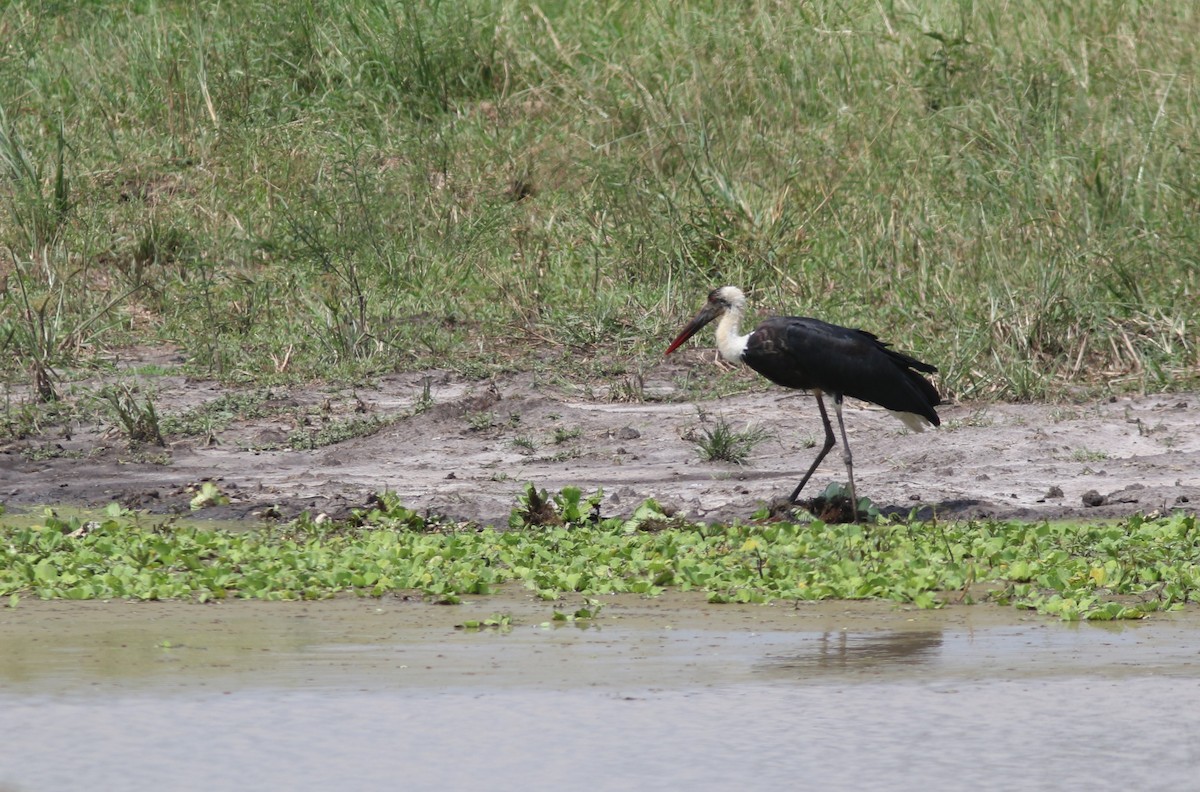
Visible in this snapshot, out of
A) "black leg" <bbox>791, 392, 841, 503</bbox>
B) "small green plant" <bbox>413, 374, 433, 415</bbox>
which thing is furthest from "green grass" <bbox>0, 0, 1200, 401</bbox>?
"black leg" <bbox>791, 392, 841, 503</bbox>

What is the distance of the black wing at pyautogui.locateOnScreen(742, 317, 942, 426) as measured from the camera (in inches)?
291

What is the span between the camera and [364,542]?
647cm

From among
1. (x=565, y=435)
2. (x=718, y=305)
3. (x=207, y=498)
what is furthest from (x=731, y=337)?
(x=207, y=498)

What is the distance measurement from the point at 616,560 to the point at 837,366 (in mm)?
1730

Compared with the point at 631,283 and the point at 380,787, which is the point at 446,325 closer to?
the point at 631,283

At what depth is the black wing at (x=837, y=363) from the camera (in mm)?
7391

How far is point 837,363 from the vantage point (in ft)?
24.3

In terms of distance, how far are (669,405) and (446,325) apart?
1.82m

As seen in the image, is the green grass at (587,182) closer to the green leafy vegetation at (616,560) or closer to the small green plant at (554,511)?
the green leafy vegetation at (616,560)

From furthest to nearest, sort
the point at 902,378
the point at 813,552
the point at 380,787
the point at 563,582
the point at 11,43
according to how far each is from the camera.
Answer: the point at 11,43, the point at 902,378, the point at 813,552, the point at 563,582, the point at 380,787

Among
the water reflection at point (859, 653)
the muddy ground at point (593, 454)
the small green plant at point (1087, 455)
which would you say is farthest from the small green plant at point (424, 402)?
the water reflection at point (859, 653)

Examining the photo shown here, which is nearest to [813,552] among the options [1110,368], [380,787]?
[380,787]

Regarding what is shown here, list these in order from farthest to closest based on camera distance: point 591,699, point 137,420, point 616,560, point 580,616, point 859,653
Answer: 1. point 137,420
2. point 616,560
3. point 580,616
4. point 859,653
5. point 591,699

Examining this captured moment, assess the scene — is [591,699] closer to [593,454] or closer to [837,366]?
[837,366]
